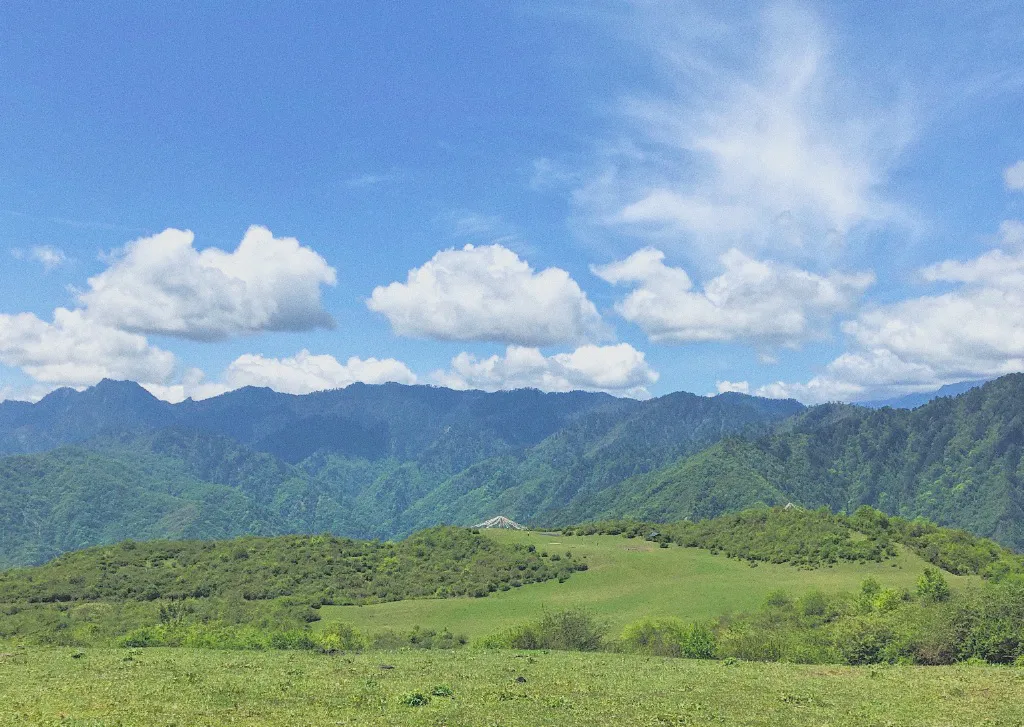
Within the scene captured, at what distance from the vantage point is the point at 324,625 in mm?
113312

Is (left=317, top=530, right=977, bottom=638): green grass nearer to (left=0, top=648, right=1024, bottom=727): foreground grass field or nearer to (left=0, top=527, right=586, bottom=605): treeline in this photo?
(left=0, top=527, right=586, bottom=605): treeline

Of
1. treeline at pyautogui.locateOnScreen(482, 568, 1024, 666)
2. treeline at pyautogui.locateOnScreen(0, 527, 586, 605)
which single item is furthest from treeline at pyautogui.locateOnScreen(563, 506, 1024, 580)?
treeline at pyautogui.locateOnScreen(482, 568, 1024, 666)

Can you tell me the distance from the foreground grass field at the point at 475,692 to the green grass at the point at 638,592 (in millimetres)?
63291

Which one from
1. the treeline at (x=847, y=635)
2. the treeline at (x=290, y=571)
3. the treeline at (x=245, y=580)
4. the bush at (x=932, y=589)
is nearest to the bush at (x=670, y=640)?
the treeline at (x=847, y=635)

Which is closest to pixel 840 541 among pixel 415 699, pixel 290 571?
pixel 290 571

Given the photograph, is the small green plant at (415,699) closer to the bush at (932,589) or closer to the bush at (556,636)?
the bush at (556,636)

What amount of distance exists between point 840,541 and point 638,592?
177 ft

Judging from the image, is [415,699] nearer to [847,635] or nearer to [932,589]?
[847,635]

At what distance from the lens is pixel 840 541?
539 feet

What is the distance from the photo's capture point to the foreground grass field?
36.1 meters

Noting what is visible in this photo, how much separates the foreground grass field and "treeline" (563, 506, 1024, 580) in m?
110

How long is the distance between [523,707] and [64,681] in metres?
27.5

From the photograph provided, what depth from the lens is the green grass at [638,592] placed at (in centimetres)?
12306

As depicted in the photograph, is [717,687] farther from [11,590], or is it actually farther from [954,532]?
[954,532]
